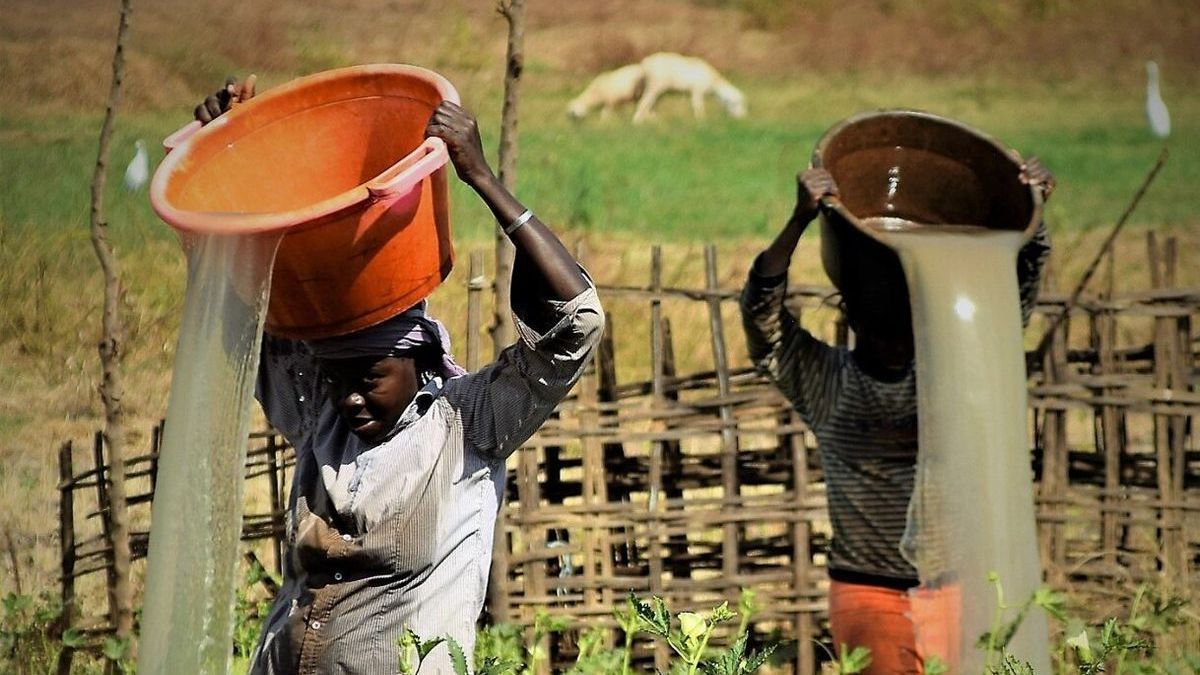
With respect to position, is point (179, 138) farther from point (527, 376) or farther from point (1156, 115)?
point (1156, 115)

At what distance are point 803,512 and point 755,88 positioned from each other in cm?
1230

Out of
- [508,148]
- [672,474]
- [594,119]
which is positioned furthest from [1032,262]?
[594,119]

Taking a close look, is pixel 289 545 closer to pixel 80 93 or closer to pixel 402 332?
pixel 402 332

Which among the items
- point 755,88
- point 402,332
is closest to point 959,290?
point 402,332

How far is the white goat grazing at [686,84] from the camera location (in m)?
15.7

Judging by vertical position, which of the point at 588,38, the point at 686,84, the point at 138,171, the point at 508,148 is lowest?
the point at 508,148

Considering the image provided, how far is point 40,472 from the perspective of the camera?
7402 millimetres

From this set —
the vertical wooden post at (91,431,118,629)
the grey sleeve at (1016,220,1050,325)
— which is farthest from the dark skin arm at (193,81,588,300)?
the vertical wooden post at (91,431,118,629)

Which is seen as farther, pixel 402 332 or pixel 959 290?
pixel 959 290

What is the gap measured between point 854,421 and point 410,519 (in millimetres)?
1335

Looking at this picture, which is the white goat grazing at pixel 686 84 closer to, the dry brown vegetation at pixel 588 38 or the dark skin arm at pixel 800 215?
the dry brown vegetation at pixel 588 38

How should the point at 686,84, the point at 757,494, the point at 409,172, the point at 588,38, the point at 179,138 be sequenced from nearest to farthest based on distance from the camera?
1. the point at 409,172
2. the point at 179,138
3. the point at 757,494
4. the point at 686,84
5. the point at 588,38

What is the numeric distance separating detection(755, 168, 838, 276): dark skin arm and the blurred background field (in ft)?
9.38

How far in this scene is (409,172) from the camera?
256 cm
